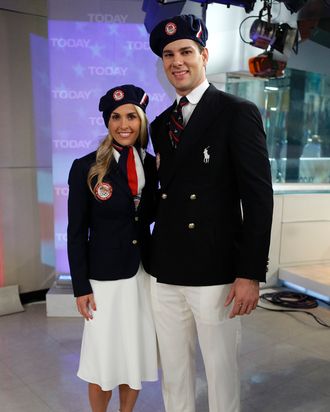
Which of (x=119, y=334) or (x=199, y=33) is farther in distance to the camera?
(x=119, y=334)

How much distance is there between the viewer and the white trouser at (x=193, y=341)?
164cm

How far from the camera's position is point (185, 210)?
5.36 feet

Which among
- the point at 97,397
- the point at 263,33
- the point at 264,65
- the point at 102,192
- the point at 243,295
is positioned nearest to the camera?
the point at 243,295

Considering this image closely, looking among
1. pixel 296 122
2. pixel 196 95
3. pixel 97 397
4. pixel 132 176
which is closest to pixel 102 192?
pixel 132 176

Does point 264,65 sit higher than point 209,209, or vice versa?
point 264,65

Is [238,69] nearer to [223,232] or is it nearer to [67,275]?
[67,275]

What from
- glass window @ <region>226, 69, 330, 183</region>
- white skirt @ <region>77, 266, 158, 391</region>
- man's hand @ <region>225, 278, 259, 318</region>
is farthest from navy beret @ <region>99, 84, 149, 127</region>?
glass window @ <region>226, 69, 330, 183</region>

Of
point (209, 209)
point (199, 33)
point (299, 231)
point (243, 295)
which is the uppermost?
point (199, 33)

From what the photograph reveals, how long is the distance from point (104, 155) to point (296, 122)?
12.8ft

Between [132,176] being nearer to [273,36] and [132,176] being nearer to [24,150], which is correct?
[24,150]

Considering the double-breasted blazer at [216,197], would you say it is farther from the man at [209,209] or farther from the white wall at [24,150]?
the white wall at [24,150]

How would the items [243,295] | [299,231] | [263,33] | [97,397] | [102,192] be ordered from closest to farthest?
[243,295] → [102,192] → [97,397] → [263,33] → [299,231]

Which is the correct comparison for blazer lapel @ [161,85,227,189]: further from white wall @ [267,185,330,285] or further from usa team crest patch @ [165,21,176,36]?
white wall @ [267,185,330,285]

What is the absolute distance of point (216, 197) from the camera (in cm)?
160
